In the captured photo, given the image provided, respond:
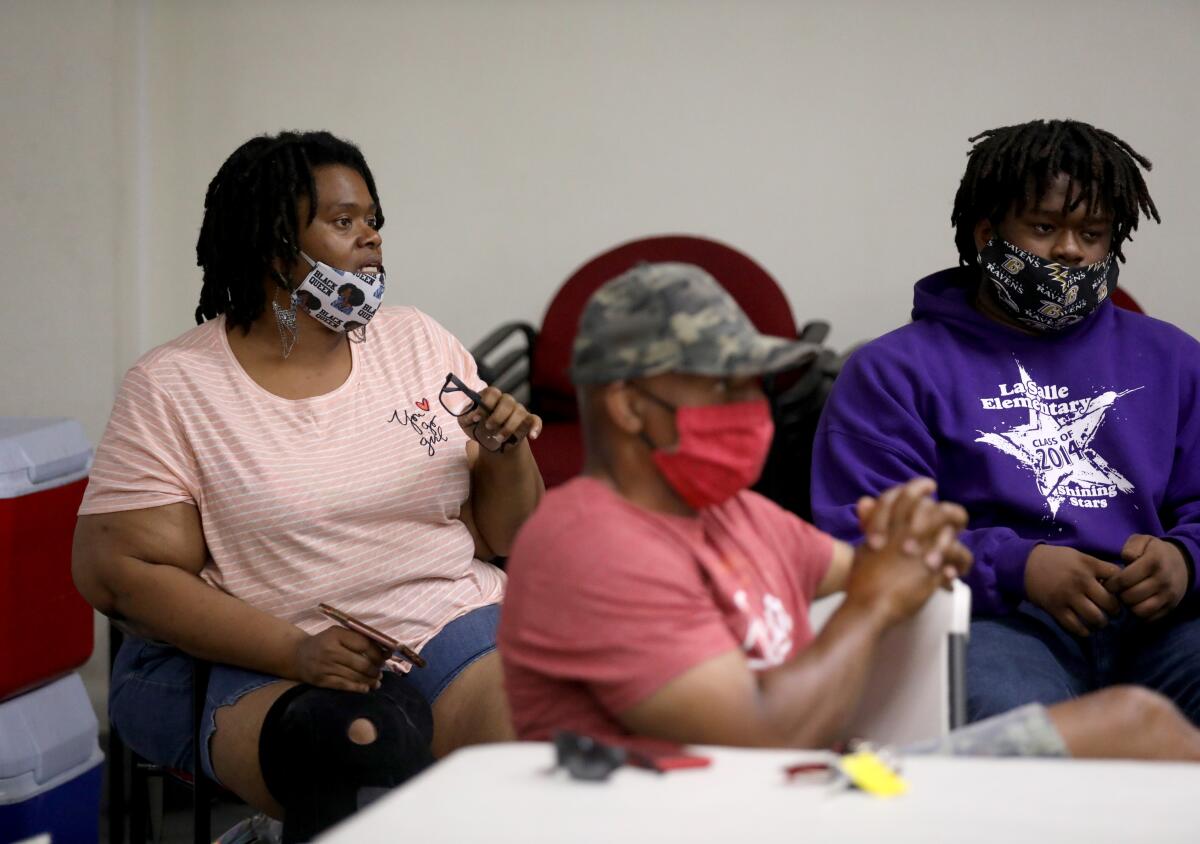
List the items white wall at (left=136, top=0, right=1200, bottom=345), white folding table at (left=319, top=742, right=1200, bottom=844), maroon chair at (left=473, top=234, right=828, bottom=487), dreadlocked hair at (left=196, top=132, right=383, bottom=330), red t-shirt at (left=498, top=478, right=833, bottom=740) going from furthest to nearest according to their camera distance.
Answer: white wall at (left=136, top=0, right=1200, bottom=345), maroon chair at (left=473, top=234, right=828, bottom=487), dreadlocked hair at (left=196, top=132, right=383, bottom=330), red t-shirt at (left=498, top=478, right=833, bottom=740), white folding table at (left=319, top=742, right=1200, bottom=844)

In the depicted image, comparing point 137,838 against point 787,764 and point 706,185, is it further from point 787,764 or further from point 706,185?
point 706,185

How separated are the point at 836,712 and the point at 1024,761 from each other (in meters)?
0.18

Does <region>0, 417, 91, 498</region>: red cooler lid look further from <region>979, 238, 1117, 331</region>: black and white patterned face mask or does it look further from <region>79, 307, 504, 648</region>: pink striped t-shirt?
<region>979, 238, 1117, 331</region>: black and white patterned face mask

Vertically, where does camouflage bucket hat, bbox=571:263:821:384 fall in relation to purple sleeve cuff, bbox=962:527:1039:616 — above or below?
above

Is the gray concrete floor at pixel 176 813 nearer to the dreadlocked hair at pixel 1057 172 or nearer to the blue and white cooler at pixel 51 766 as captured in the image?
the blue and white cooler at pixel 51 766

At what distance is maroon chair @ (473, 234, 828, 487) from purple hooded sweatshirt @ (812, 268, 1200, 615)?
1198 millimetres

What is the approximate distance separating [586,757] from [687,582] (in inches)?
8.7

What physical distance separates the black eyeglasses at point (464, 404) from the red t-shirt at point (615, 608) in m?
0.80

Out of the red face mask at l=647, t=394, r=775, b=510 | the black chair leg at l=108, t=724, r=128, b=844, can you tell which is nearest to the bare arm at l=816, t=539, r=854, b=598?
the red face mask at l=647, t=394, r=775, b=510

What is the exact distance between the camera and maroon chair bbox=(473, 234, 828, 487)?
12.1ft

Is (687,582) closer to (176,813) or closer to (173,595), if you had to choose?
(173,595)

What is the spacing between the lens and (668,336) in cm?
140

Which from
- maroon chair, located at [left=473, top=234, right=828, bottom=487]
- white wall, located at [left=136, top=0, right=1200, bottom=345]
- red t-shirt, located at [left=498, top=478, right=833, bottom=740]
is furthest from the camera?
white wall, located at [left=136, top=0, right=1200, bottom=345]

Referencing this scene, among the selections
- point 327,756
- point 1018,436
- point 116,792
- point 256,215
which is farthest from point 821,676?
point 116,792
